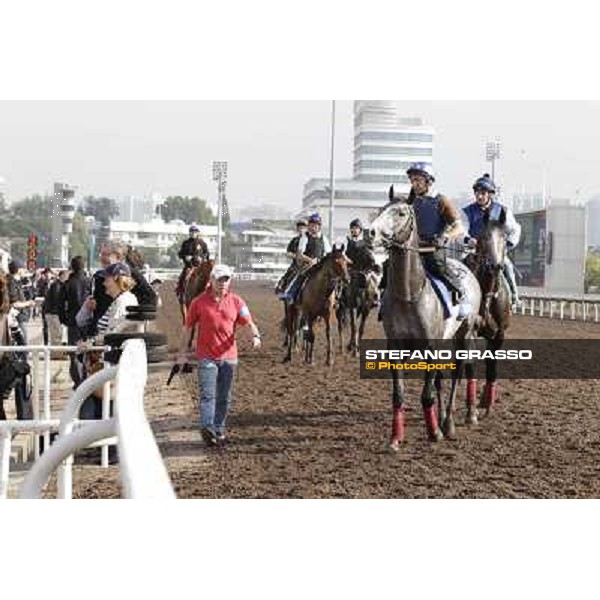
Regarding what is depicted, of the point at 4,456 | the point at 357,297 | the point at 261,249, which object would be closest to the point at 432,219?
the point at 4,456

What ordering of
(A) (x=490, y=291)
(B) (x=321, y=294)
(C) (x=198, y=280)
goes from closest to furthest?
(A) (x=490, y=291)
(C) (x=198, y=280)
(B) (x=321, y=294)

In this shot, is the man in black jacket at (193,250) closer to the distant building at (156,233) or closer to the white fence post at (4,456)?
the distant building at (156,233)

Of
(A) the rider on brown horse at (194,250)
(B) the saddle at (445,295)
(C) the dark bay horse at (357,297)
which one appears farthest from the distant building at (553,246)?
(B) the saddle at (445,295)

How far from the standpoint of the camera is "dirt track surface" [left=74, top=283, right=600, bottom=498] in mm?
6523

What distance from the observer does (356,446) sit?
26.0ft

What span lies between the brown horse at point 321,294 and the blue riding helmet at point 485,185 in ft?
13.5

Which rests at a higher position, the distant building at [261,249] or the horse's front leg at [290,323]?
the distant building at [261,249]

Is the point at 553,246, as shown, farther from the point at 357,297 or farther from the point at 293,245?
the point at 293,245

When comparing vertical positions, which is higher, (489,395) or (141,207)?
(141,207)

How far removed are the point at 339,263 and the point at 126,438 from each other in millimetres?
10791

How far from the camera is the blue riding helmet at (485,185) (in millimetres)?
8812

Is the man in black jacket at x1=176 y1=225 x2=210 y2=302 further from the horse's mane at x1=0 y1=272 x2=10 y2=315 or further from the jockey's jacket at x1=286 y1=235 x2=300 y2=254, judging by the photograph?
the horse's mane at x1=0 y1=272 x2=10 y2=315
